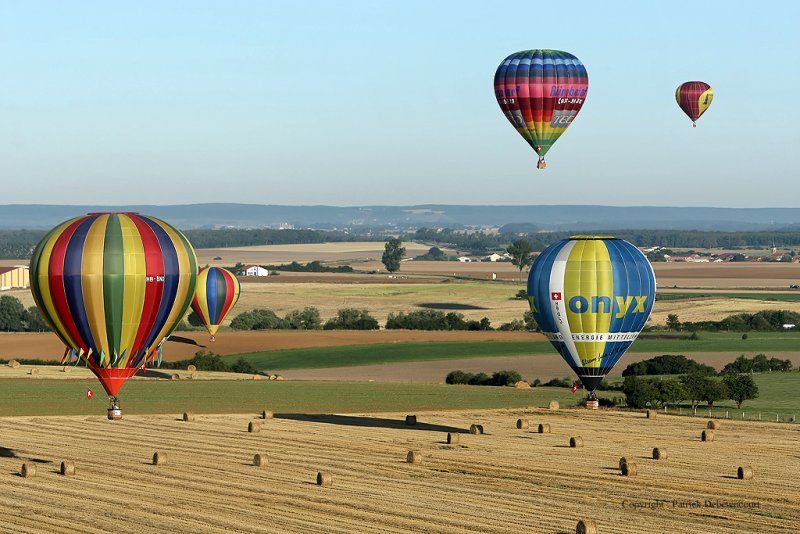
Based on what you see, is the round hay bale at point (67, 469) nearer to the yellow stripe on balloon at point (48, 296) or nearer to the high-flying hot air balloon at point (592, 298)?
the yellow stripe on balloon at point (48, 296)

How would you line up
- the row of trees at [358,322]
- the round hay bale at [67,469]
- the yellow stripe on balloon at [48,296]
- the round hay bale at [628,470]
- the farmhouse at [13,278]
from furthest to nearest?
the farmhouse at [13,278] < the row of trees at [358,322] < the yellow stripe on balloon at [48,296] < the round hay bale at [628,470] < the round hay bale at [67,469]

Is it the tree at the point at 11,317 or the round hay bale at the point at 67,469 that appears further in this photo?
the tree at the point at 11,317

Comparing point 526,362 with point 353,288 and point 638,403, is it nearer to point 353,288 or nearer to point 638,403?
point 638,403

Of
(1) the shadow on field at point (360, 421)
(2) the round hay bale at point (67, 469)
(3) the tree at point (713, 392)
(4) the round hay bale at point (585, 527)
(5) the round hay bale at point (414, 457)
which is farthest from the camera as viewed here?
(3) the tree at point (713, 392)

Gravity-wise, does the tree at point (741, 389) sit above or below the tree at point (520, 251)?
below

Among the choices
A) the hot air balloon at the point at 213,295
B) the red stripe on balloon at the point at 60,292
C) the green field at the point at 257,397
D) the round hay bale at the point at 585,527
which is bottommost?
the round hay bale at the point at 585,527

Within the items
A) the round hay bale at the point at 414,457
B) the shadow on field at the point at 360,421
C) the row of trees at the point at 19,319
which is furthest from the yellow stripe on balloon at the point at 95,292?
the row of trees at the point at 19,319

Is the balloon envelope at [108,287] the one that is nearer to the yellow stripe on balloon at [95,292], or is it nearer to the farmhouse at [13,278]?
the yellow stripe on balloon at [95,292]

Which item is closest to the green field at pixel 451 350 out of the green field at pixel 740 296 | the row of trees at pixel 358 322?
the row of trees at pixel 358 322
